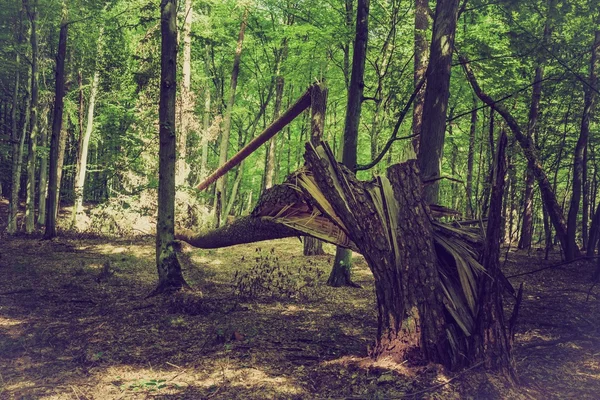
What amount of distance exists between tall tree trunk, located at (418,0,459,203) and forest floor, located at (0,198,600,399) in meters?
2.59

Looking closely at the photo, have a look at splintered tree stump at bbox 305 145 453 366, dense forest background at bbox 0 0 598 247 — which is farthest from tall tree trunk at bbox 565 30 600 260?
splintered tree stump at bbox 305 145 453 366

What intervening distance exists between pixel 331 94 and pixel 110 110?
1341 cm

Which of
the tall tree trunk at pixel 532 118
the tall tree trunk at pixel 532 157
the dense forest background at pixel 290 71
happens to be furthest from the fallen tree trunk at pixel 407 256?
the tall tree trunk at pixel 532 157

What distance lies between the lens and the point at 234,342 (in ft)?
16.4

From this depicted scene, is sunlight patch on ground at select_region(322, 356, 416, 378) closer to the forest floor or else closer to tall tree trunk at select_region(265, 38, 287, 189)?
the forest floor

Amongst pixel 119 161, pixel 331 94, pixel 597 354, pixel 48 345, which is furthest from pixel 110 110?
pixel 597 354

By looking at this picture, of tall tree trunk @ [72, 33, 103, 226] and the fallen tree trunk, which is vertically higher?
tall tree trunk @ [72, 33, 103, 226]

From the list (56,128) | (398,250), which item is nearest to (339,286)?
(398,250)

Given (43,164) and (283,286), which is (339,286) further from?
(43,164)

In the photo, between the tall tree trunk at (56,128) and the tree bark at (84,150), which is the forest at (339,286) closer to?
the tall tree trunk at (56,128)

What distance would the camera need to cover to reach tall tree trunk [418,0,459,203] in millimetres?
5660

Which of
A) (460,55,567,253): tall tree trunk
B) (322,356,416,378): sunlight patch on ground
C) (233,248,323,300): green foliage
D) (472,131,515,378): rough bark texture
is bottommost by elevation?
(233,248,323,300): green foliage

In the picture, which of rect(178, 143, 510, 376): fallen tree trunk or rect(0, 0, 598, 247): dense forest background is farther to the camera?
rect(0, 0, 598, 247): dense forest background

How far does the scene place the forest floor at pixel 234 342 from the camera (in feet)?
11.8
